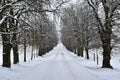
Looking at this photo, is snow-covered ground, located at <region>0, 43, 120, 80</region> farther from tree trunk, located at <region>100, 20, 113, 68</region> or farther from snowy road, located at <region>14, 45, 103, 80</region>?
tree trunk, located at <region>100, 20, 113, 68</region>

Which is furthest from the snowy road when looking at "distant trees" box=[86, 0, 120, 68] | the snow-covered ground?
"distant trees" box=[86, 0, 120, 68]

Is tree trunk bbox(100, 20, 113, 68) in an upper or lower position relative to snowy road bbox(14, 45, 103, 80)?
upper

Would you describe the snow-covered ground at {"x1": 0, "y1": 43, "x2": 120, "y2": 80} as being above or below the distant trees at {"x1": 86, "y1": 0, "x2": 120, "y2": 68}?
below

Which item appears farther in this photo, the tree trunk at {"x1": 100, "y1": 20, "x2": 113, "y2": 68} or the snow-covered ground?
the tree trunk at {"x1": 100, "y1": 20, "x2": 113, "y2": 68}

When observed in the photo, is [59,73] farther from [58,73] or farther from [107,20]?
[107,20]

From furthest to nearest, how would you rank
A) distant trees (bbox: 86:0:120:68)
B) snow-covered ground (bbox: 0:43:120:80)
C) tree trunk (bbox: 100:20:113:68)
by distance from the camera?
tree trunk (bbox: 100:20:113:68) < distant trees (bbox: 86:0:120:68) < snow-covered ground (bbox: 0:43:120:80)

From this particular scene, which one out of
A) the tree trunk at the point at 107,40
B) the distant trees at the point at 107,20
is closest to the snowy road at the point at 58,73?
the tree trunk at the point at 107,40

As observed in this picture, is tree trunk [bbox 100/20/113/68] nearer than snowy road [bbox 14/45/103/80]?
No

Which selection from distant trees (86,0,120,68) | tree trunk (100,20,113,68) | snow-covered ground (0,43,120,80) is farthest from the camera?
tree trunk (100,20,113,68)

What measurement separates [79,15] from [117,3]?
26553 mm

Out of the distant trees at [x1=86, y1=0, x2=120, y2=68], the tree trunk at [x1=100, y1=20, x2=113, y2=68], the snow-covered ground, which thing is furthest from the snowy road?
the distant trees at [x1=86, y1=0, x2=120, y2=68]

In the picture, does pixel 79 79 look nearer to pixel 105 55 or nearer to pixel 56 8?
pixel 56 8

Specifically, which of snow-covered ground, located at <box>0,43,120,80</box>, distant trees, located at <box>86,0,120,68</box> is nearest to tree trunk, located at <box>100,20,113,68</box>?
distant trees, located at <box>86,0,120,68</box>

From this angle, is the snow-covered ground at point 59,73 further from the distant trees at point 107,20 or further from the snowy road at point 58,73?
the distant trees at point 107,20
